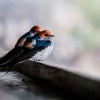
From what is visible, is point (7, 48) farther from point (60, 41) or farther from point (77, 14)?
point (77, 14)

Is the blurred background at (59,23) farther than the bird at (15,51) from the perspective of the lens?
Yes

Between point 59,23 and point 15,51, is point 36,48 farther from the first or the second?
point 59,23

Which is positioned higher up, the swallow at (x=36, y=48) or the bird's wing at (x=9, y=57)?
the swallow at (x=36, y=48)

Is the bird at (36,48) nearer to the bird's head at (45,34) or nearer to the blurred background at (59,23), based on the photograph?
the bird's head at (45,34)

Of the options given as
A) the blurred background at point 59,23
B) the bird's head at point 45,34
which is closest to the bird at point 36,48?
the bird's head at point 45,34

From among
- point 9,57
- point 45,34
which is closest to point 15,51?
point 9,57

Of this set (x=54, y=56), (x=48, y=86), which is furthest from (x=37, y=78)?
(x=54, y=56)
